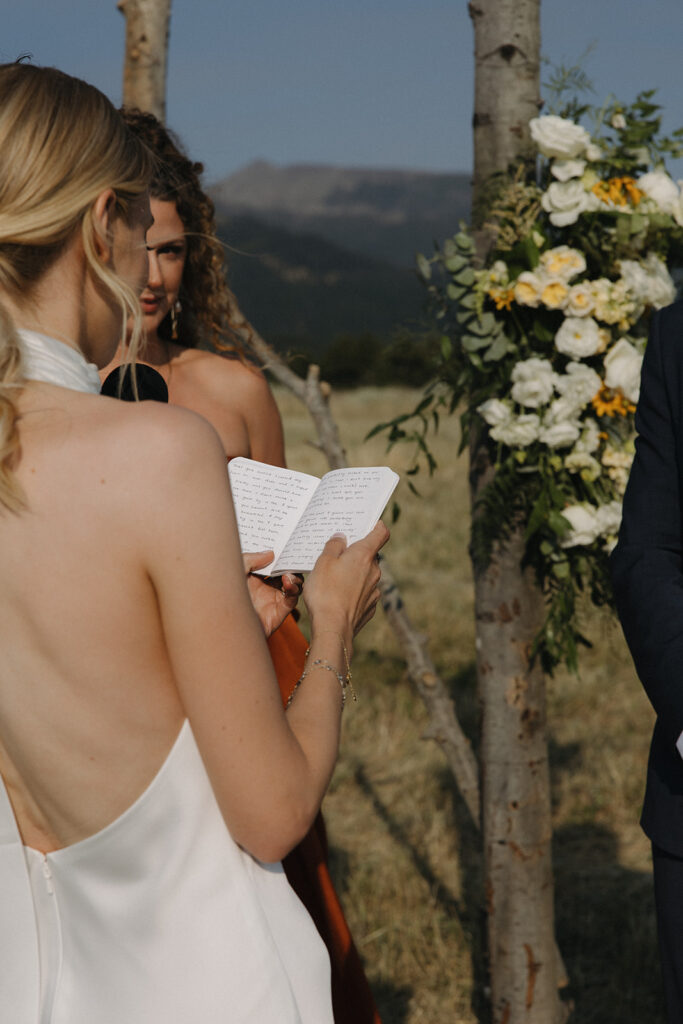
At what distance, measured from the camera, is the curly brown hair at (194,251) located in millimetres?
3180

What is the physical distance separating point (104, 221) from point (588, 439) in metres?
1.85

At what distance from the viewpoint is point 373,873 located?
4602mm

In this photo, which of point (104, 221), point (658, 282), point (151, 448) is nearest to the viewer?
point (151, 448)

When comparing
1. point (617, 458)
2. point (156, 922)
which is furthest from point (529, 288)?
point (156, 922)

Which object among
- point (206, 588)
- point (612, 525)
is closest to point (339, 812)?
point (612, 525)

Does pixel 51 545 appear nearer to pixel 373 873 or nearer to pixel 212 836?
pixel 212 836

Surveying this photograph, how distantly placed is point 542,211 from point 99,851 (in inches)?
86.7

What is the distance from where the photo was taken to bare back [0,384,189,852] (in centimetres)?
136

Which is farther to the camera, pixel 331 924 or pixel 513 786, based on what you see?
pixel 513 786

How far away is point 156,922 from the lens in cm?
155

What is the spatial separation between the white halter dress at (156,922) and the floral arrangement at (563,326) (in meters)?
1.64

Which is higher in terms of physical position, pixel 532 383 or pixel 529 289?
pixel 529 289

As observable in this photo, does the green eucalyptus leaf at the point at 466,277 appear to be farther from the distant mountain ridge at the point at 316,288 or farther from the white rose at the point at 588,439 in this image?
the distant mountain ridge at the point at 316,288

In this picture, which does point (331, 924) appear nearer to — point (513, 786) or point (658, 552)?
point (513, 786)
